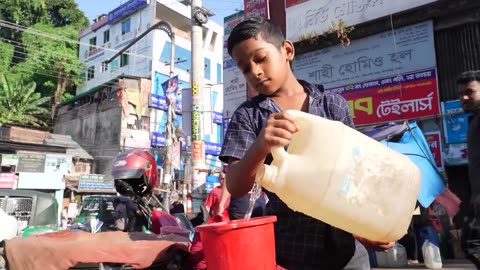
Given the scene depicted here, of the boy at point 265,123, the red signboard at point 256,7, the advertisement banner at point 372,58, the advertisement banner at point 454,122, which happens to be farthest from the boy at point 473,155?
the red signboard at point 256,7

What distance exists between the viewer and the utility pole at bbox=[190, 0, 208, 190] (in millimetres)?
7762

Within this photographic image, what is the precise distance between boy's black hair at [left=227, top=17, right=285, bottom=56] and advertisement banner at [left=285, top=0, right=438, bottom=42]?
6.75m

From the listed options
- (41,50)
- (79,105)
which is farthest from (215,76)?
(41,50)

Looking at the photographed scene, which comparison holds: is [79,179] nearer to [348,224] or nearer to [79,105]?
[79,105]

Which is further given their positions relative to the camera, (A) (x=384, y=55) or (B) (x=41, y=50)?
(B) (x=41, y=50)

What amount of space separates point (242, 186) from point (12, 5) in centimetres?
3580

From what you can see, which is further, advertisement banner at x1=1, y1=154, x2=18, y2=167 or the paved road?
advertisement banner at x1=1, y1=154, x2=18, y2=167

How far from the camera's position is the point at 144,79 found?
27828mm

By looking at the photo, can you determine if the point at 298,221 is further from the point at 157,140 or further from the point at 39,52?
the point at 39,52

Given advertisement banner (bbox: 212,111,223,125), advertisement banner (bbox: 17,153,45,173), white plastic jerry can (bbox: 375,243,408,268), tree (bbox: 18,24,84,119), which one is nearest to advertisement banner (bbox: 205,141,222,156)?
advertisement banner (bbox: 212,111,223,125)

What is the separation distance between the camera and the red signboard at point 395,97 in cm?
716

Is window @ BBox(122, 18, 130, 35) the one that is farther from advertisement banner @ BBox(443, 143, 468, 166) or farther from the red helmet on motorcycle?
the red helmet on motorcycle

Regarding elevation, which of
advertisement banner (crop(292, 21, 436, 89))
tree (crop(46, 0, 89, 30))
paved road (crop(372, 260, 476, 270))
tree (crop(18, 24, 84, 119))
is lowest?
paved road (crop(372, 260, 476, 270))

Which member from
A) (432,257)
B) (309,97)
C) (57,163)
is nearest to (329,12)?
(432,257)
